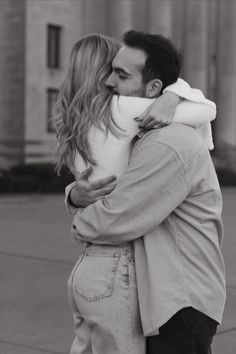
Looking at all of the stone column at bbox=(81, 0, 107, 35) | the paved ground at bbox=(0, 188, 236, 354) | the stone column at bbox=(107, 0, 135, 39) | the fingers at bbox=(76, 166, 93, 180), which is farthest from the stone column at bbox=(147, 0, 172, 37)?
the fingers at bbox=(76, 166, 93, 180)

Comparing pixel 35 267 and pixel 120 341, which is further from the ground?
pixel 120 341

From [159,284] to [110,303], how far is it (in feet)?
0.63

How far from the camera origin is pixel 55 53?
38.4 meters

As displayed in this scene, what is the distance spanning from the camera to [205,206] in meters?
2.94

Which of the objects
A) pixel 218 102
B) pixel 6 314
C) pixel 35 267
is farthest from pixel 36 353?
pixel 218 102

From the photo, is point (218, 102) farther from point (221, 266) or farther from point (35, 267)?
point (221, 266)

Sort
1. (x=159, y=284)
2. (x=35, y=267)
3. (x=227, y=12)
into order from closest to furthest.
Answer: (x=159, y=284) < (x=35, y=267) < (x=227, y=12)

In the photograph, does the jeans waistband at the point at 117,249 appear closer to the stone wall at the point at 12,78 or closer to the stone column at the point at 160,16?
the stone wall at the point at 12,78

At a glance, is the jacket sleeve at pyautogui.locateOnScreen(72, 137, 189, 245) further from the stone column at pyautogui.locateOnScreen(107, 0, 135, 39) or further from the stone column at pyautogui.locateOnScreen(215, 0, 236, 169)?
the stone column at pyautogui.locateOnScreen(215, 0, 236, 169)

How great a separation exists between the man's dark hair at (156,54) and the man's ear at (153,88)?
0.02m

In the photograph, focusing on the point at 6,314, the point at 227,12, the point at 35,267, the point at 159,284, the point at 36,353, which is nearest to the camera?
the point at 159,284

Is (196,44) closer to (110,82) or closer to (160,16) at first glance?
(160,16)

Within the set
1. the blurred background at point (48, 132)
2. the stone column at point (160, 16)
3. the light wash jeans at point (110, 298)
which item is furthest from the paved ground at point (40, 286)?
the stone column at point (160, 16)

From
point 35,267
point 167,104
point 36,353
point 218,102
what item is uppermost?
point 167,104
